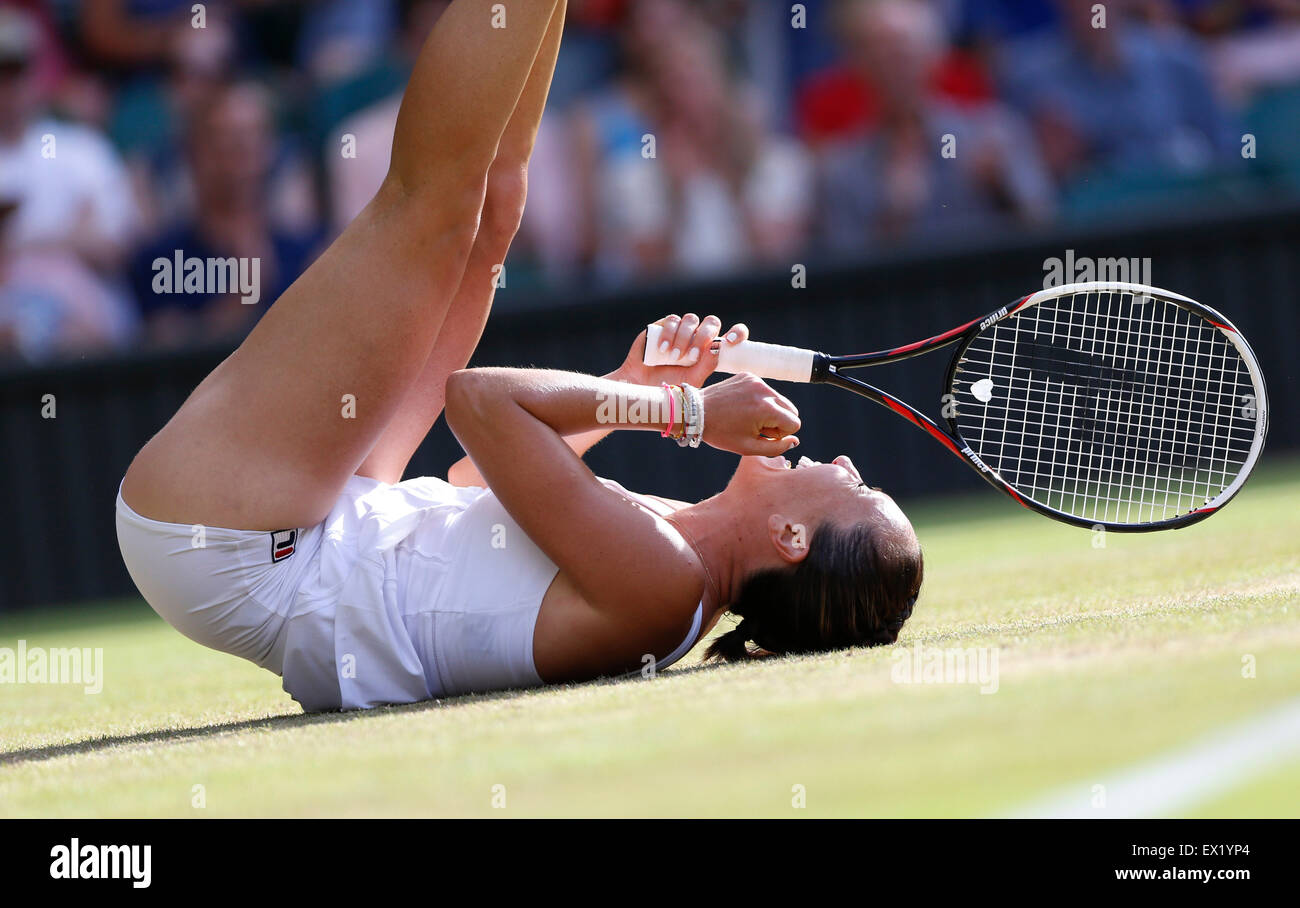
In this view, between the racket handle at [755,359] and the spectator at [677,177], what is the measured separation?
4.54m

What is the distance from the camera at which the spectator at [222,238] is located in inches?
307

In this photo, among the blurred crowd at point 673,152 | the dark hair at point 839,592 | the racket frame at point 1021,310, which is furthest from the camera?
the blurred crowd at point 673,152

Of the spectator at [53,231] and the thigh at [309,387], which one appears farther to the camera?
the spectator at [53,231]

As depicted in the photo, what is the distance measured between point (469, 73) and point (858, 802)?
5.34 ft

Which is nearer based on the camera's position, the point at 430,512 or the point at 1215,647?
the point at 1215,647

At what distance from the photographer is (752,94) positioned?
8992mm

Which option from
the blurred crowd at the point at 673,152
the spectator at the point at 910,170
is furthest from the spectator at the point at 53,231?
the spectator at the point at 910,170

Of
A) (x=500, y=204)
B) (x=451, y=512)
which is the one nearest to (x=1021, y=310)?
(x=500, y=204)

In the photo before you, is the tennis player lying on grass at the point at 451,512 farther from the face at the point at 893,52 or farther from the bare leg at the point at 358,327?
the face at the point at 893,52

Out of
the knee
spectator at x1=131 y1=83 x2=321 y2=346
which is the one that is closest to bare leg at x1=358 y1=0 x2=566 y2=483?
the knee

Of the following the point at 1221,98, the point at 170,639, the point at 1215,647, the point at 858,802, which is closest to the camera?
the point at 858,802

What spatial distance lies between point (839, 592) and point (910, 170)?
16.8 feet
